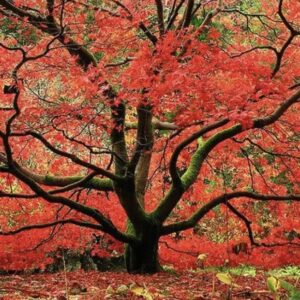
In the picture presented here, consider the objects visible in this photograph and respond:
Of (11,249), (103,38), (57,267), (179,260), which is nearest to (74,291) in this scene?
(11,249)

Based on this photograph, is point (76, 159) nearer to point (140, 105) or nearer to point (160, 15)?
point (140, 105)

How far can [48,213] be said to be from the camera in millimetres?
10031

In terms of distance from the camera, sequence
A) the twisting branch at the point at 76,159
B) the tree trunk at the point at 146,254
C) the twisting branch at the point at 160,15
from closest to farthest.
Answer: the twisting branch at the point at 76,159 < the twisting branch at the point at 160,15 < the tree trunk at the point at 146,254

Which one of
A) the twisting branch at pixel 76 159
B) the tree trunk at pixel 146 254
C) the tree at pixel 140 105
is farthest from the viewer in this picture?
the tree trunk at pixel 146 254

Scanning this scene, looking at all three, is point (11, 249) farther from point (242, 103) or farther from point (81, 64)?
point (242, 103)

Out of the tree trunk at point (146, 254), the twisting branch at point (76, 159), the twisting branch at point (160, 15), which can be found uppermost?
the twisting branch at point (160, 15)

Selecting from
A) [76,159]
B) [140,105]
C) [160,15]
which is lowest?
[76,159]

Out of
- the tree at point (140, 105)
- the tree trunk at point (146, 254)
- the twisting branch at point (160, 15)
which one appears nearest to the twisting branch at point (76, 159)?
the tree at point (140, 105)

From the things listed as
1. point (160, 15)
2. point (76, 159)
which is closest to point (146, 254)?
point (76, 159)

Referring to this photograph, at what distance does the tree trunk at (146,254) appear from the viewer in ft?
26.9

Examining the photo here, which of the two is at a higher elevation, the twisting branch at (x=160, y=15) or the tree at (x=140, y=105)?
the twisting branch at (x=160, y=15)

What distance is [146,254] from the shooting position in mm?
8297

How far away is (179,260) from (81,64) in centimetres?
509

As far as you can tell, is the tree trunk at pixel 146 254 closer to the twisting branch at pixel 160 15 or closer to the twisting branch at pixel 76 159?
the twisting branch at pixel 76 159
